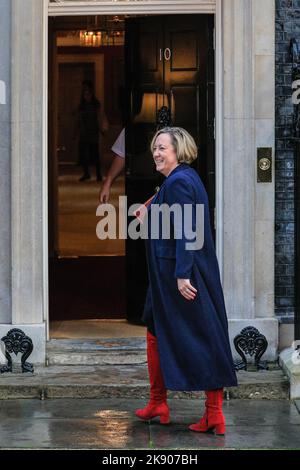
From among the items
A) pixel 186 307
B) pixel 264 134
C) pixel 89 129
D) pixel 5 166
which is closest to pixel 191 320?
pixel 186 307

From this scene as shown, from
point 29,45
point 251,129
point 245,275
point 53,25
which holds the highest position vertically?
point 53,25

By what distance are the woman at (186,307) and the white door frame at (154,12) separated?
1.65 m

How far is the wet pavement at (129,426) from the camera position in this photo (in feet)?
23.6

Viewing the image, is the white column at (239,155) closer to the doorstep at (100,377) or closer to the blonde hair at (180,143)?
the doorstep at (100,377)

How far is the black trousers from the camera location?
72.1 feet

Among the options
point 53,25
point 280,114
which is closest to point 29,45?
point 280,114

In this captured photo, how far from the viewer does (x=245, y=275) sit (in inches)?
349

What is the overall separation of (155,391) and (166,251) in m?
0.97

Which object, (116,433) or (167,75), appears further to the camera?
(167,75)

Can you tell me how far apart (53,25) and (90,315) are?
15.6ft

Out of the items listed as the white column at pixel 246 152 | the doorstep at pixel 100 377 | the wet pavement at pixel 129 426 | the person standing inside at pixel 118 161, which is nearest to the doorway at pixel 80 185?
the person standing inside at pixel 118 161

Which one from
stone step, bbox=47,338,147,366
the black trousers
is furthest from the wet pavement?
the black trousers
